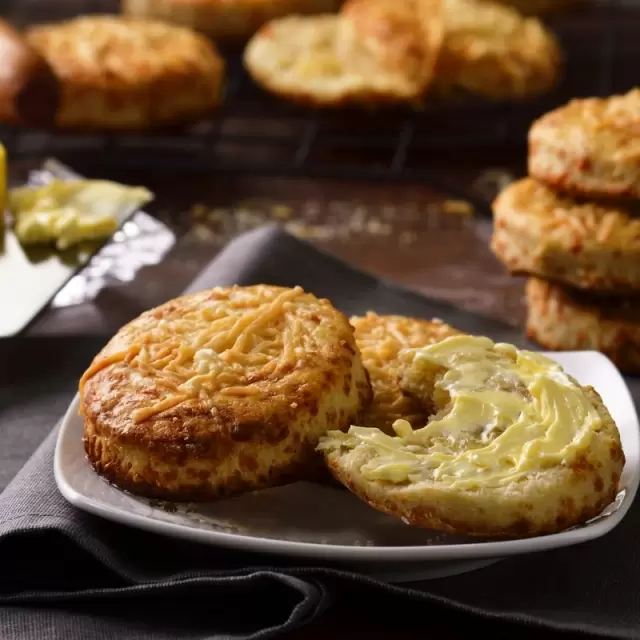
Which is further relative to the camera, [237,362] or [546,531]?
[237,362]

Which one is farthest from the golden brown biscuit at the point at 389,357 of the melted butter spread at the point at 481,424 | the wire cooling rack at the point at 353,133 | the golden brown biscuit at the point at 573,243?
the wire cooling rack at the point at 353,133

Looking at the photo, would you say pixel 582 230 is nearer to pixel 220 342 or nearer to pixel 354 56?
pixel 220 342

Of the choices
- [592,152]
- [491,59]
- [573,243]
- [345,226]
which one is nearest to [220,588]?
[573,243]

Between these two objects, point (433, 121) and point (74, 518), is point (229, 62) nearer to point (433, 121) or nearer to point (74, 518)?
point (433, 121)

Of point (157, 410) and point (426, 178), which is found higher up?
point (157, 410)

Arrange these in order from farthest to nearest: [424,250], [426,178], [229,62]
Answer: [229,62]
[426,178]
[424,250]

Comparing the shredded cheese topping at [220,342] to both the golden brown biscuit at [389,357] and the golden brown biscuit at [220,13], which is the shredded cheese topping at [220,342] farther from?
the golden brown biscuit at [220,13]

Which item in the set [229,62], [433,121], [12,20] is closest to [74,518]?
[433,121]
